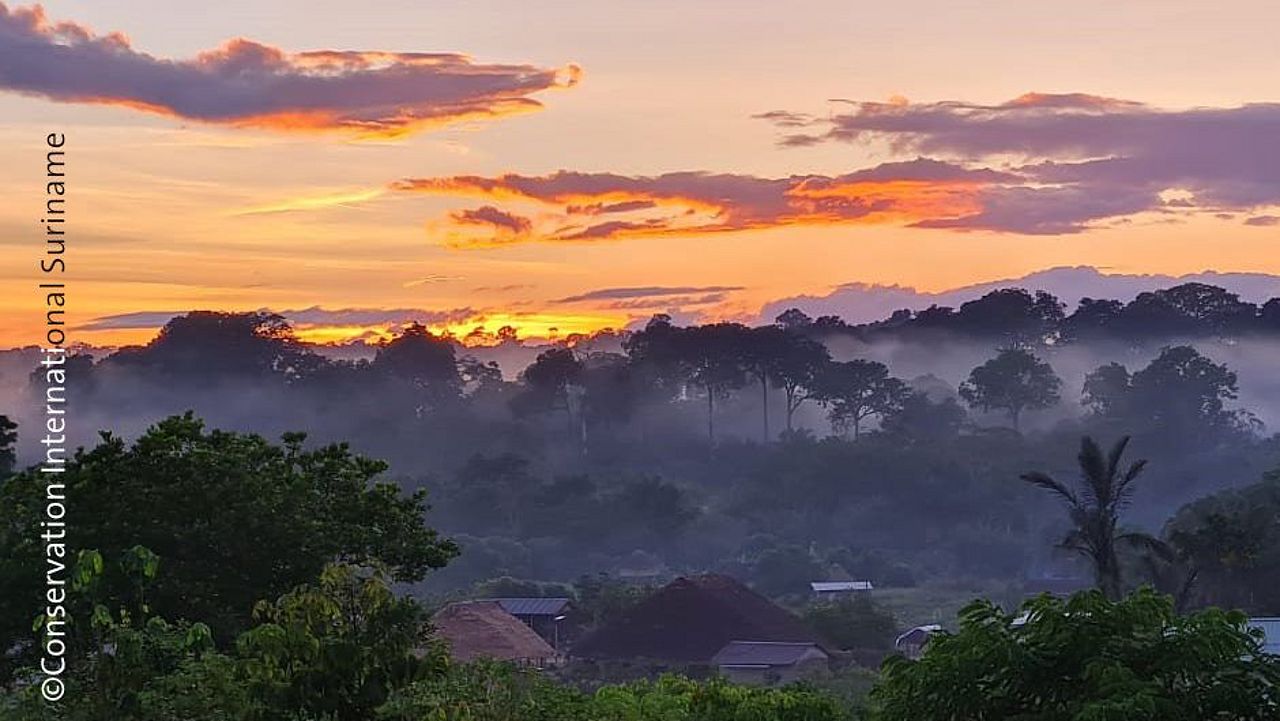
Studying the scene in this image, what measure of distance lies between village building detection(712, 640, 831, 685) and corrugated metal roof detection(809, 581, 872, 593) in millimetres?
31152

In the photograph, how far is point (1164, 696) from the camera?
18.4 meters

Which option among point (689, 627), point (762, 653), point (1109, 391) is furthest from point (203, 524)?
point (1109, 391)

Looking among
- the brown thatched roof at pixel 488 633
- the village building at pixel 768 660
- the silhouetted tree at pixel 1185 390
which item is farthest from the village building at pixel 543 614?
the silhouetted tree at pixel 1185 390

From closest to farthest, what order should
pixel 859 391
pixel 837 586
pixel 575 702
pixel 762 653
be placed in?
pixel 575 702, pixel 762 653, pixel 837 586, pixel 859 391

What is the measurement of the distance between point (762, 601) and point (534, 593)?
851 inches

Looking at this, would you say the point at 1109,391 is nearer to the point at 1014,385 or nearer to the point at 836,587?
the point at 1014,385

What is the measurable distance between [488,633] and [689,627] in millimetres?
11922

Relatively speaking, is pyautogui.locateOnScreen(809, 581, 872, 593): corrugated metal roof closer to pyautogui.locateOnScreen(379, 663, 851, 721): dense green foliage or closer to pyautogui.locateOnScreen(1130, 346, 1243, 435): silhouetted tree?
pyautogui.locateOnScreen(1130, 346, 1243, 435): silhouetted tree

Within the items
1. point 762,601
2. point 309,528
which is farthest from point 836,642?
point 309,528

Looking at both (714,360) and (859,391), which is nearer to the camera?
(859,391)

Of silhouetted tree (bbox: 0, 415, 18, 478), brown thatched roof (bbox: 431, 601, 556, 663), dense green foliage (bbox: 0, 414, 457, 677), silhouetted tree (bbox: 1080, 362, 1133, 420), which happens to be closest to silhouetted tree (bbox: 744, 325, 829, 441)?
silhouetted tree (bbox: 1080, 362, 1133, 420)

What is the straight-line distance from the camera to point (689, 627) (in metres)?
90.1

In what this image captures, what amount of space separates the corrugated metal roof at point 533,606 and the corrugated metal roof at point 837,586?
23.1m

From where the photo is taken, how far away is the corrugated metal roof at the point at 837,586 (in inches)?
4651
